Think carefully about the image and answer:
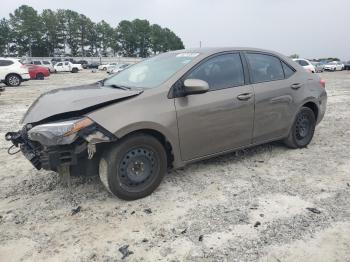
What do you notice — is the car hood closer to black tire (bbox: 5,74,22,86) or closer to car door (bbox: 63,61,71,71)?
black tire (bbox: 5,74,22,86)

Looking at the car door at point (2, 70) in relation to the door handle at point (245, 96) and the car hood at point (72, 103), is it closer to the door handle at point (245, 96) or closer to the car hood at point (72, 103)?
the car hood at point (72, 103)

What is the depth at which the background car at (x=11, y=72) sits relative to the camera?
1934cm

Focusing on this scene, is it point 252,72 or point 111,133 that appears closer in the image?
point 111,133

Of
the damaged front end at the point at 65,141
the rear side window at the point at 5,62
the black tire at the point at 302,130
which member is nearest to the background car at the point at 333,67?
the rear side window at the point at 5,62

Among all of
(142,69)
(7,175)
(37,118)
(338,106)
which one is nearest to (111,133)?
(37,118)

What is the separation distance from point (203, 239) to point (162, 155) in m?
1.14

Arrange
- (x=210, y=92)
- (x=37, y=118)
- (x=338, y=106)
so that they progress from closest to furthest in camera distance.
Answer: (x=37, y=118) → (x=210, y=92) → (x=338, y=106)

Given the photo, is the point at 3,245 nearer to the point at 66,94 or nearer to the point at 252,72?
the point at 66,94

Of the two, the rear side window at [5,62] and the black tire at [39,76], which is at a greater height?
the rear side window at [5,62]

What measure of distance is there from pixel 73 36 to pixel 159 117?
107 metres

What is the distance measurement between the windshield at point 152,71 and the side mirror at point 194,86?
0.28 metres

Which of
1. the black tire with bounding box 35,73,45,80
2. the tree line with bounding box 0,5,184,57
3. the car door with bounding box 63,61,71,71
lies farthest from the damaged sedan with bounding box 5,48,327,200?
the tree line with bounding box 0,5,184,57

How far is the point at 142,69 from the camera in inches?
189

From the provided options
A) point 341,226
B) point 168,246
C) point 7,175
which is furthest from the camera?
point 7,175
